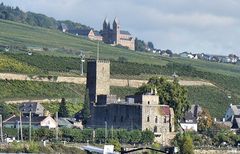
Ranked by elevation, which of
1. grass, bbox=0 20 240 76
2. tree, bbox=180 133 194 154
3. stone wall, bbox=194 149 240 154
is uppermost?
grass, bbox=0 20 240 76

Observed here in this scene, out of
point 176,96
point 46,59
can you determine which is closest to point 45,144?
point 176,96

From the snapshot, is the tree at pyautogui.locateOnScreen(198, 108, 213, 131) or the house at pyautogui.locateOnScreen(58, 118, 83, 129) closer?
the house at pyautogui.locateOnScreen(58, 118, 83, 129)

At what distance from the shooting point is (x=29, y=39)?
162375 millimetres

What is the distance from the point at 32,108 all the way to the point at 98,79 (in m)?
5.76

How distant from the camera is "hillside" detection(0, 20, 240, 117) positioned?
121m

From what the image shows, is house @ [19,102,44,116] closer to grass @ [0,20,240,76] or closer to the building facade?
the building facade

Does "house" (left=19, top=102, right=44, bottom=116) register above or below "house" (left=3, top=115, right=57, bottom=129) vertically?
above

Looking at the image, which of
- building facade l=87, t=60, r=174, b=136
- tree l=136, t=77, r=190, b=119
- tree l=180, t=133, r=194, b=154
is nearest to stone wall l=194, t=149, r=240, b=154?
tree l=180, t=133, r=194, b=154

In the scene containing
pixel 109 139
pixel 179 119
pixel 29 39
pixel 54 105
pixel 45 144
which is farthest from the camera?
pixel 29 39

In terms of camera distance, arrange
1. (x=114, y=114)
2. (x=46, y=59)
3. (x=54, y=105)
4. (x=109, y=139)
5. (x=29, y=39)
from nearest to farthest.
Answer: (x=109, y=139) < (x=114, y=114) < (x=54, y=105) < (x=46, y=59) < (x=29, y=39)

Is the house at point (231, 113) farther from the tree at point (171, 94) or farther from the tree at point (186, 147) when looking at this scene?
the tree at point (186, 147)

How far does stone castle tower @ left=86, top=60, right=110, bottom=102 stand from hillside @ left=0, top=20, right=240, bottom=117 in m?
10.4

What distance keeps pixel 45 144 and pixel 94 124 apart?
1885 centimetres

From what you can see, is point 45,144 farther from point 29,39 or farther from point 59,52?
point 29,39
